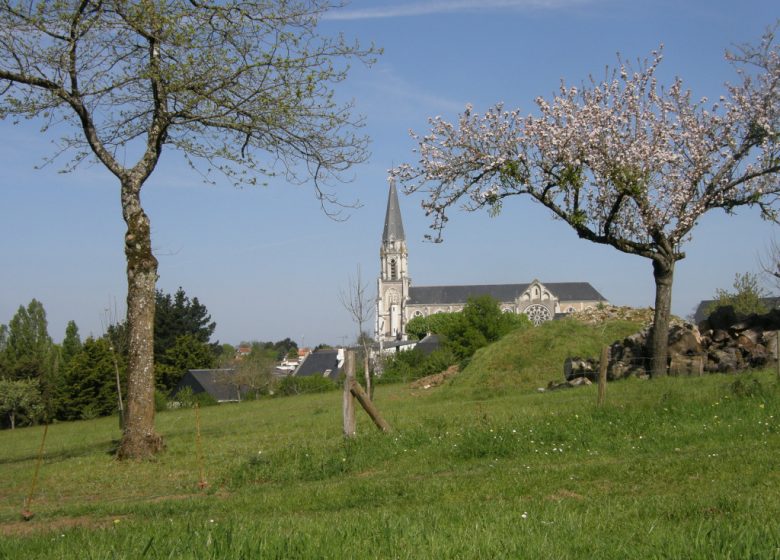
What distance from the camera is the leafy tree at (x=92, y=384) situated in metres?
56.5

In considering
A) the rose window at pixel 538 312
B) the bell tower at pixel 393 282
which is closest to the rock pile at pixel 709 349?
the rose window at pixel 538 312

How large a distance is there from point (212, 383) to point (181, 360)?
6.31 m

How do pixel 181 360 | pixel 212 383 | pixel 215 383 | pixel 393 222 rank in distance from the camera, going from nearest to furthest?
pixel 215 383 < pixel 212 383 < pixel 181 360 < pixel 393 222

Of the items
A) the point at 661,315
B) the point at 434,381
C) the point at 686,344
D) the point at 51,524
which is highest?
the point at 661,315

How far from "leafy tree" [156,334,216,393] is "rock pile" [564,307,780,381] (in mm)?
51815

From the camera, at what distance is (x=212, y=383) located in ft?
217

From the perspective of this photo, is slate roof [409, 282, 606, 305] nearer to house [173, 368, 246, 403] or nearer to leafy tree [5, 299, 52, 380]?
leafy tree [5, 299, 52, 380]

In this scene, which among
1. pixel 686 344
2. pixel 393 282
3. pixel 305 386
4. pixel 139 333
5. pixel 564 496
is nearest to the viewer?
pixel 564 496

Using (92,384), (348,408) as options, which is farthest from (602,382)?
(92,384)

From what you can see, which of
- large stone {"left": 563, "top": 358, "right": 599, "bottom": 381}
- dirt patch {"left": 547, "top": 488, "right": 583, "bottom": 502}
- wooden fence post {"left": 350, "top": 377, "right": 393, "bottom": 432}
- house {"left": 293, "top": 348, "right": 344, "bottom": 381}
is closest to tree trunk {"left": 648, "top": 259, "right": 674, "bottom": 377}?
large stone {"left": 563, "top": 358, "right": 599, "bottom": 381}

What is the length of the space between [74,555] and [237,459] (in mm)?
7954

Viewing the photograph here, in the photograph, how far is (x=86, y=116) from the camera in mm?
14828

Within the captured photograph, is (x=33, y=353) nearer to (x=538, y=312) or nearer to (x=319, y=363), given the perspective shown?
(x=319, y=363)

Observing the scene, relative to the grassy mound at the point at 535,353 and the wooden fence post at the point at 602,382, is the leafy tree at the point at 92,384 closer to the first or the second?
the grassy mound at the point at 535,353
